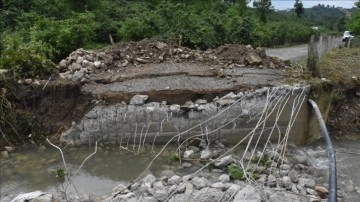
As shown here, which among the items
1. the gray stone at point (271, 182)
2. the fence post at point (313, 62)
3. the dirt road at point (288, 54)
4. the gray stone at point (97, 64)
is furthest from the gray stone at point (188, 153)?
→ the dirt road at point (288, 54)

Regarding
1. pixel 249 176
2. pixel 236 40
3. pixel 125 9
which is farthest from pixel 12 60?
pixel 125 9

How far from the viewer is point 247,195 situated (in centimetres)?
484

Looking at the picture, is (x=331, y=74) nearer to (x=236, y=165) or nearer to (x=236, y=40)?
(x=236, y=165)

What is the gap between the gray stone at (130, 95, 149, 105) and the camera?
7711 mm

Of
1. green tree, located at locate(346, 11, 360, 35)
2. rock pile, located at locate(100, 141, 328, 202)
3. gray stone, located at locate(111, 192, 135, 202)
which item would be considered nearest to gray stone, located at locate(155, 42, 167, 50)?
rock pile, located at locate(100, 141, 328, 202)

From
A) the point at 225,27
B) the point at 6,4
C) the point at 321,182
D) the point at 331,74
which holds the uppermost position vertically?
the point at 6,4

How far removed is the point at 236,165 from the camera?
242 inches

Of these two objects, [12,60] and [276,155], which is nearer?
[276,155]

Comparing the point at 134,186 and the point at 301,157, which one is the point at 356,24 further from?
the point at 134,186

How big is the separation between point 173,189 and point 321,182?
2.51 m

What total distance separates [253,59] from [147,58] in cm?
261

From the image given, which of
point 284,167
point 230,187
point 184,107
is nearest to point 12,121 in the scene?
point 184,107

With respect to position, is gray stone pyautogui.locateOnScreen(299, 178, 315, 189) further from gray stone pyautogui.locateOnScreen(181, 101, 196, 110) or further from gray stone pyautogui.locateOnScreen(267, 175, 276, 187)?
gray stone pyautogui.locateOnScreen(181, 101, 196, 110)

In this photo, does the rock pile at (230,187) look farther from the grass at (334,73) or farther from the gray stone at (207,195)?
the grass at (334,73)
